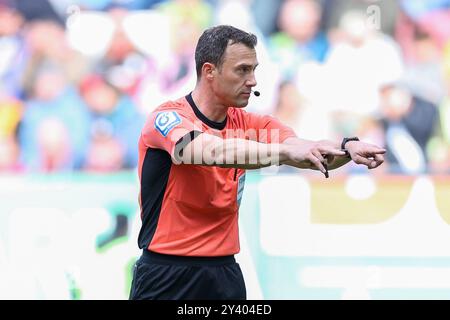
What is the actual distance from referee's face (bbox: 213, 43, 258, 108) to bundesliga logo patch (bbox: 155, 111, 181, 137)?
11.7 inches

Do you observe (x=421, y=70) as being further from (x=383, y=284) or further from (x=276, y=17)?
(x=383, y=284)

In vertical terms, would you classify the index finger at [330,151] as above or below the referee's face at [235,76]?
below

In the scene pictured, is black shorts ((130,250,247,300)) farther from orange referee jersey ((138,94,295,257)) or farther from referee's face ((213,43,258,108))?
referee's face ((213,43,258,108))

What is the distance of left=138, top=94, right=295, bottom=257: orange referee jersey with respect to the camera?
402 centimetres

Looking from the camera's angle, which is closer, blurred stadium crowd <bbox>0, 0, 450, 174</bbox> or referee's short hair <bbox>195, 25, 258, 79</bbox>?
referee's short hair <bbox>195, 25, 258, 79</bbox>

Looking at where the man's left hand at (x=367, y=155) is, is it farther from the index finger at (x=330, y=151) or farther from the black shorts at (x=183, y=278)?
the black shorts at (x=183, y=278)

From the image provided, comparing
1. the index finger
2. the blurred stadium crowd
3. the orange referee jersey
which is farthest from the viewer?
the blurred stadium crowd

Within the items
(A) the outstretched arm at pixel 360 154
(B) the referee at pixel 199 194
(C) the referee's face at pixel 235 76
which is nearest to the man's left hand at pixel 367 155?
(A) the outstretched arm at pixel 360 154

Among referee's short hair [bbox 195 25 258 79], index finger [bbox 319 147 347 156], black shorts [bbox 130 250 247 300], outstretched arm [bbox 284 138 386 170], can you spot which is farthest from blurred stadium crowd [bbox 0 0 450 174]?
index finger [bbox 319 147 347 156]

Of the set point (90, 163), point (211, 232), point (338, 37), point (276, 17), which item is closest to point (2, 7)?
point (90, 163)

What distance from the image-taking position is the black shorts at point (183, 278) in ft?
13.3

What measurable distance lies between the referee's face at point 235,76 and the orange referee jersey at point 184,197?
0.15m

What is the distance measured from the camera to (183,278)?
407cm

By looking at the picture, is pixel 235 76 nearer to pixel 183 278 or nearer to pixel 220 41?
pixel 220 41
